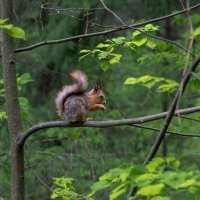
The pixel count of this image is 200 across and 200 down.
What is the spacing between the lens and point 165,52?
5055 millimetres

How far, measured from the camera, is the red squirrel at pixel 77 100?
476 centimetres

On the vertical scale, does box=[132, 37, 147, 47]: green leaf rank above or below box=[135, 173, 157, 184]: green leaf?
above

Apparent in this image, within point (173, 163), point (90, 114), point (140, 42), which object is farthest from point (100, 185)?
point (90, 114)

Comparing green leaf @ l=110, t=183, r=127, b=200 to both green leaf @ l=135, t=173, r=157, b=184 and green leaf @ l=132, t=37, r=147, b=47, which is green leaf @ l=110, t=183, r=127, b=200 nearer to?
green leaf @ l=135, t=173, r=157, b=184

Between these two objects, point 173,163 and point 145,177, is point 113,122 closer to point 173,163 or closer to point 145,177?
point 173,163

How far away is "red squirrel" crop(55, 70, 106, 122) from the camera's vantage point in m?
4.76

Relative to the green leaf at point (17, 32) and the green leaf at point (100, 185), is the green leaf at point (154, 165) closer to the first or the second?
the green leaf at point (100, 185)

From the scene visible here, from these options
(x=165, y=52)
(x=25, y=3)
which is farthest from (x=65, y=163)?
(x=165, y=52)

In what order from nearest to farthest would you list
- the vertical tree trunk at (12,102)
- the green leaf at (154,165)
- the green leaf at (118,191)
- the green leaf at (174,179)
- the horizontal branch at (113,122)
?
the green leaf at (174,179)
the green leaf at (118,191)
the green leaf at (154,165)
the horizontal branch at (113,122)
the vertical tree trunk at (12,102)

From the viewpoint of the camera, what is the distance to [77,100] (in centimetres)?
497

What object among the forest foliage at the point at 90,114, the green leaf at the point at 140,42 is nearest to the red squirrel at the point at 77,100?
the green leaf at the point at 140,42

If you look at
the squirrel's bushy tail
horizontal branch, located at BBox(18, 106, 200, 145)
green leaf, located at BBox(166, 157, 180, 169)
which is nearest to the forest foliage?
the squirrel's bushy tail

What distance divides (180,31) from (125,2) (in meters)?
2.30

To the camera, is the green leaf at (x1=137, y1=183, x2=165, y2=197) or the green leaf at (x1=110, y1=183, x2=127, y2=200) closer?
the green leaf at (x1=137, y1=183, x2=165, y2=197)
